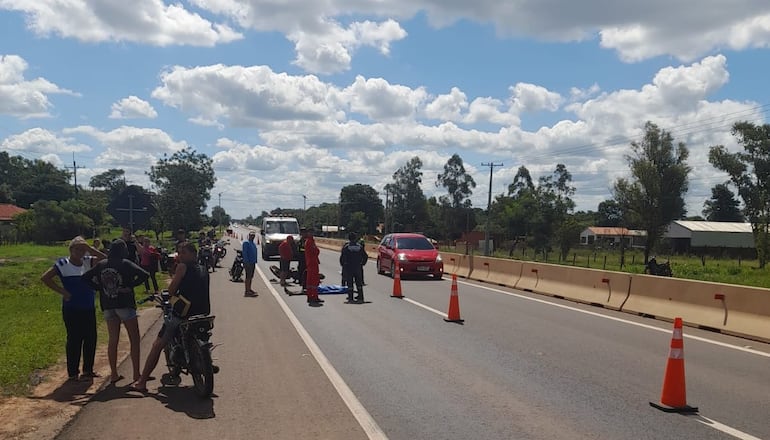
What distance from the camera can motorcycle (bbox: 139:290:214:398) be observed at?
693cm

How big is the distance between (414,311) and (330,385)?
274 inches

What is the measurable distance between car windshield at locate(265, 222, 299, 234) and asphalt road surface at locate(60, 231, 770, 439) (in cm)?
2224

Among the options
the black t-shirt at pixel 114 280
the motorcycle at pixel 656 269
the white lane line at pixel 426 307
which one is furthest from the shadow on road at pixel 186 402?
the motorcycle at pixel 656 269

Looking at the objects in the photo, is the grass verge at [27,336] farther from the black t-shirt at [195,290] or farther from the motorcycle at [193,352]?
the black t-shirt at [195,290]

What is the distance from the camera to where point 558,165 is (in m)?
93.9

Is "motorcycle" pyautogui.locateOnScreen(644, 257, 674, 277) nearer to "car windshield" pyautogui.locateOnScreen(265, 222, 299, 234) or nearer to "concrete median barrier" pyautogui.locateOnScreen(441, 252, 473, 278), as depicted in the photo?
"concrete median barrier" pyautogui.locateOnScreen(441, 252, 473, 278)

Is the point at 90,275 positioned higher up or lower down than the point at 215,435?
higher up

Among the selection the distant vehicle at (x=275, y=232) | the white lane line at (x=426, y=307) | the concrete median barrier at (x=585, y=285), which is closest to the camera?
the white lane line at (x=426, y=307)

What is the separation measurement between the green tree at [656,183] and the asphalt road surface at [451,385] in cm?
5069

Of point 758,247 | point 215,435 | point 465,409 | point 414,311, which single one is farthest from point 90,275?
point 758,247

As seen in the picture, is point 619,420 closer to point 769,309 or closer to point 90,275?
point 90,275

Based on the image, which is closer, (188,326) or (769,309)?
(188,326)

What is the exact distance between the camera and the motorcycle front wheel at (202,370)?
6895 mm

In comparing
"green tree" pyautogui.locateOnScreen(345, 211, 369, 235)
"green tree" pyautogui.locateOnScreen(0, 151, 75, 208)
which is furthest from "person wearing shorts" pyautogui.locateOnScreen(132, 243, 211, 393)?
"green tree" pyautogui.locateOnScreen(345, 211, 369, 235)
